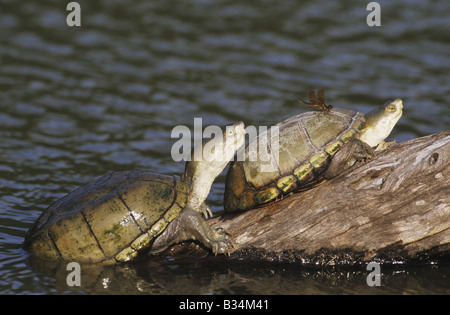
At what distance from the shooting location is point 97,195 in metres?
4.75

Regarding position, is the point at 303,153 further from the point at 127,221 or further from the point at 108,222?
the point at 108,222

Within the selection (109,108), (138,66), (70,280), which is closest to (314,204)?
(70,280)

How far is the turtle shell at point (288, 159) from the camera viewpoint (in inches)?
185

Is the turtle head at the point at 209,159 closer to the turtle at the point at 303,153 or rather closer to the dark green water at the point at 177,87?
the turtle at the point at 303,153

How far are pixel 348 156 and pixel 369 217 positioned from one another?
50cm

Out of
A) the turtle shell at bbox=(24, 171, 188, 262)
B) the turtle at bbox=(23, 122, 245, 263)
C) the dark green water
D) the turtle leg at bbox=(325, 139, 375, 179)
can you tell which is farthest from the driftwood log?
the turtle shell at bbox=(24, 171, 188, 262)

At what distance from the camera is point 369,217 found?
4543mm

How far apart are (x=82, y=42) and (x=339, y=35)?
4.53m

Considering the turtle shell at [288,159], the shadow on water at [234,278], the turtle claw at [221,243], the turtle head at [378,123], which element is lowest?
the shadow on water at [234,278]

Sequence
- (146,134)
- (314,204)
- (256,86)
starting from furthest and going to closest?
(256,86), (146,134), (314,204)

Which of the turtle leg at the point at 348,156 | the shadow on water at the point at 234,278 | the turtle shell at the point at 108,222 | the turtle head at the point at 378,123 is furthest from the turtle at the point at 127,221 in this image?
the turtle head at the point at 378,123

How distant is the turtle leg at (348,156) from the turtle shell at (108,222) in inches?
48.1
